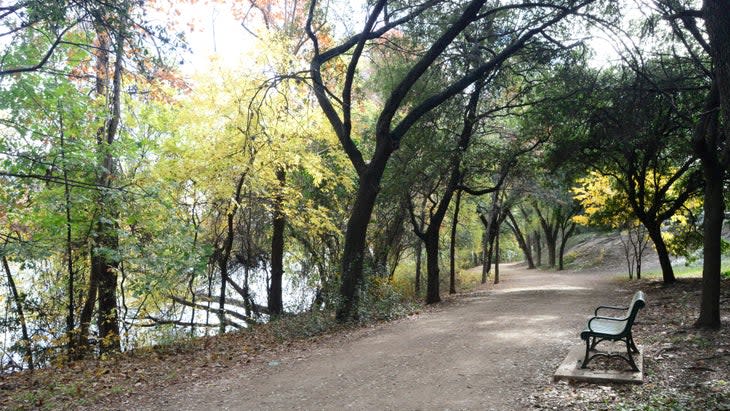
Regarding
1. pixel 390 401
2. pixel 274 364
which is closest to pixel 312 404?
pixel 390 401

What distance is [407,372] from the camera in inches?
281

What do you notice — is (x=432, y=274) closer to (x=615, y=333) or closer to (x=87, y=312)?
(x=87, y=312)


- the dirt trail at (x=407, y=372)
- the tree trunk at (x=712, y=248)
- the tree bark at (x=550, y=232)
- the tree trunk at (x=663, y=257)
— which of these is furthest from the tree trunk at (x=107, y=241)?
the tree bark at (x=550, y=232)

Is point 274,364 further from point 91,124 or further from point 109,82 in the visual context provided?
point 109,82

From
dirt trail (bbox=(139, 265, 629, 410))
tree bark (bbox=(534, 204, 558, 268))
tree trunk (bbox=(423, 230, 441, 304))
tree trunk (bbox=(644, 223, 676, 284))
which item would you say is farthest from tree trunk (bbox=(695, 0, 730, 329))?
tree bark (bbox=(534, 204, 558, 268))

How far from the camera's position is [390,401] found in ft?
19.7

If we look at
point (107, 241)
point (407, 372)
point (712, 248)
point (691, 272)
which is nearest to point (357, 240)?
point (407, 372)

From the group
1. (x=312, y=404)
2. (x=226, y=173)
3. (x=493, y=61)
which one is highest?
(x=493, y=61)

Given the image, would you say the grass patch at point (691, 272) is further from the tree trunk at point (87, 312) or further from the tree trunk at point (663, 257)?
the tree trunk at point (87, 312)

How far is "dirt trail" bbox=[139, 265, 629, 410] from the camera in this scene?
6.09 metres

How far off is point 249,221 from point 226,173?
3.69 metres

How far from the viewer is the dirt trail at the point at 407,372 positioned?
240 inches

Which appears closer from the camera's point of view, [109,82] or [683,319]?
[683,319]

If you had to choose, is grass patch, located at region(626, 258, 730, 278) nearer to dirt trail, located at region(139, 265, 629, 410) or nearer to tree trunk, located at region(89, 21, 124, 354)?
dirt trail, located at region(139, 265, 629, 410)
